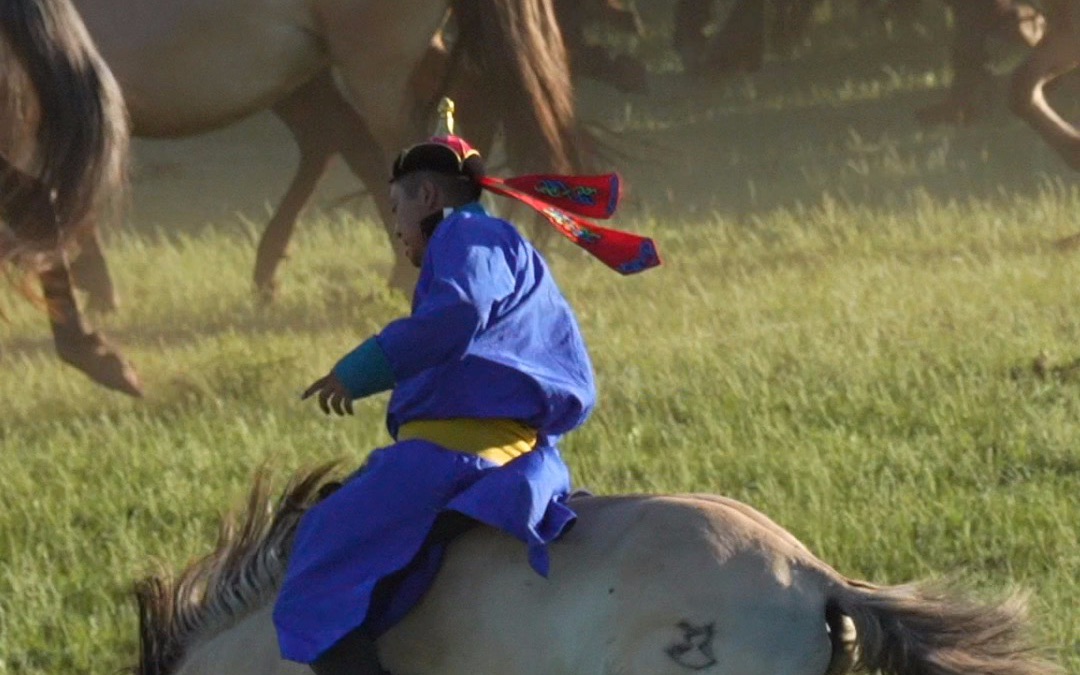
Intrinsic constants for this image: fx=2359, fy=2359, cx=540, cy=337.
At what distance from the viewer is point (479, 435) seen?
3615mm

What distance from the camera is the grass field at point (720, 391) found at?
5605 millimetres

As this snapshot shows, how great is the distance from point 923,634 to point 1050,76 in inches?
325

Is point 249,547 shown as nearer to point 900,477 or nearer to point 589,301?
point 900,477

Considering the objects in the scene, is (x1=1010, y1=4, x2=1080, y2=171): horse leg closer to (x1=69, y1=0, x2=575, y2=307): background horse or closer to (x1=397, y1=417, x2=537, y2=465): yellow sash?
(x1=69, y1=0, x2=575, y2=307): background horse

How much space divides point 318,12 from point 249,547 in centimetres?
556

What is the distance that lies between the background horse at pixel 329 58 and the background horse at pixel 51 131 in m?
2.31

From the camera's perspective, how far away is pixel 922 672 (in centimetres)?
329

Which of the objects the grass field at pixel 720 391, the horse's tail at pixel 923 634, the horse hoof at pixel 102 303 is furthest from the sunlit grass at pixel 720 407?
the horse's tail at pixel 923 634

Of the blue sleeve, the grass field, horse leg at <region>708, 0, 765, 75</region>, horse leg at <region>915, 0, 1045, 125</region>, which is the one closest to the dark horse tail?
the grass field

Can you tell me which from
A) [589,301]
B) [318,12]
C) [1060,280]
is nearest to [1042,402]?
[1060,280]

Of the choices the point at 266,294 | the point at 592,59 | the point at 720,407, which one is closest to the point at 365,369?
the point at 720,407

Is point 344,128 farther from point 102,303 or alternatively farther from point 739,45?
point 739,45

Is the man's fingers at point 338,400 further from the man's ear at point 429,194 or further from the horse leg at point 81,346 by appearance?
the horse leg at point 81,346

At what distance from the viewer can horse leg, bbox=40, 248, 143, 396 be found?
820 centimetres
